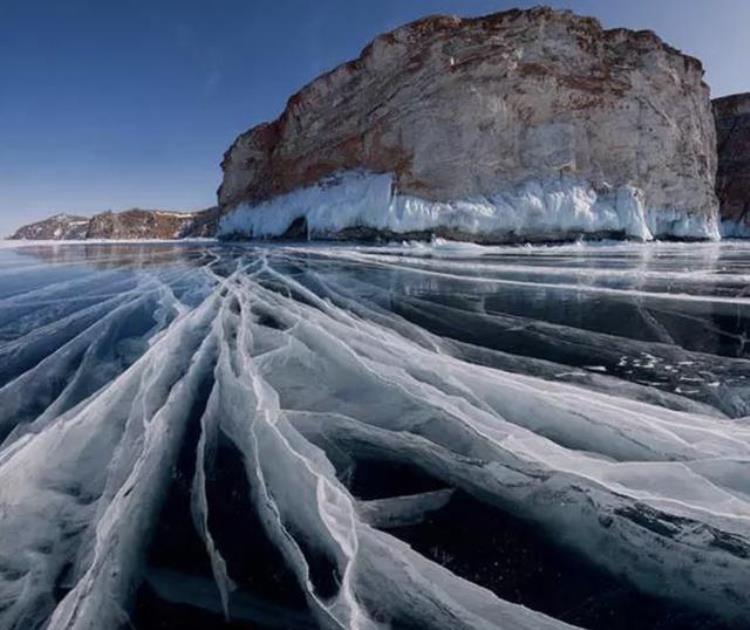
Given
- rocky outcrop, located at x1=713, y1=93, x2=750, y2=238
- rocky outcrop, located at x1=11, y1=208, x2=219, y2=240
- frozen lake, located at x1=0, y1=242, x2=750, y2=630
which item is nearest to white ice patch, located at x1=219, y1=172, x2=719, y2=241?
frozen lake, located at x1=0, y1=242, x2=750, y2=630

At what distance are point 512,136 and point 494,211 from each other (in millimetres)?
3974

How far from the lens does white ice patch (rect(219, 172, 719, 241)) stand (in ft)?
57.2

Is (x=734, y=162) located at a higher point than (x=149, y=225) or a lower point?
higher

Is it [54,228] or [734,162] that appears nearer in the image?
[734,162]

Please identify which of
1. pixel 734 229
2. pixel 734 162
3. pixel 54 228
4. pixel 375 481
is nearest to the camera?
pixel 375 481

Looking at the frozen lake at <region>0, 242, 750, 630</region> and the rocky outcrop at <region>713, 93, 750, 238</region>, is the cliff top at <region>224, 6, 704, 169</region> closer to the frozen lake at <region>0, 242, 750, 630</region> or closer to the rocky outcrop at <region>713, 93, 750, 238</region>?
the rocky outcrop at <region>713, 93, 750, 238</region>

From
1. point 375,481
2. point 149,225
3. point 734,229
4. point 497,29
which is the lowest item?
point 375,481

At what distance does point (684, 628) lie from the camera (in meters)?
1.08

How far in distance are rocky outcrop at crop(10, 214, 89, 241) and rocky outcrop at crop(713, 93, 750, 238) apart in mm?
131485

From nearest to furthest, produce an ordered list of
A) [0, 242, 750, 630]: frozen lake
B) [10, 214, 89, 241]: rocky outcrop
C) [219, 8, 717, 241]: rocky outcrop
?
[0, 242, 750, 630]: frozen lake → [219, 8, 717, 241]: rocky outcrop → [10, 214, 89, 241]: rocky outcrop

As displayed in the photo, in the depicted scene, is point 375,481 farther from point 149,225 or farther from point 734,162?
point 149,225

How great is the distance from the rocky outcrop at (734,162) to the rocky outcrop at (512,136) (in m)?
14.0

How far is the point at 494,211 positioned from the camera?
57.7ft

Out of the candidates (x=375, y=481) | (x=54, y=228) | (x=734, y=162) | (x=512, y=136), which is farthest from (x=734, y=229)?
(x=54, y=228)
